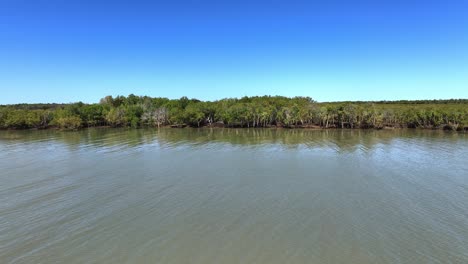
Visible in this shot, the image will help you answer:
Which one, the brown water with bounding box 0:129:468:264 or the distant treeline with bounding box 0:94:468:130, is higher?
the distant treeline with bounding box 0:94:468:130

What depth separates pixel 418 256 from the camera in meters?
12.1

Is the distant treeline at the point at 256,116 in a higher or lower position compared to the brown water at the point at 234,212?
higher

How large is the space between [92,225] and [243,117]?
74.0m

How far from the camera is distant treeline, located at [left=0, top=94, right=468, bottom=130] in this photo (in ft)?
256

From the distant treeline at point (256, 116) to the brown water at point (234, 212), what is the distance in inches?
2033

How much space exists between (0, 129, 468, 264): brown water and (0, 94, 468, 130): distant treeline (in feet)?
169

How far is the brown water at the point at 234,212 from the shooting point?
1243 cm

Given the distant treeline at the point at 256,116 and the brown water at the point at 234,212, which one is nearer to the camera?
the brown water at the point at 234,212

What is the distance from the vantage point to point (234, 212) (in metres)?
17.0

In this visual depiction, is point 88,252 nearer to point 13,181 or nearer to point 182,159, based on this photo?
point 13,181

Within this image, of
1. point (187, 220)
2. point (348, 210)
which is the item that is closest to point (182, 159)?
point (187, 220)

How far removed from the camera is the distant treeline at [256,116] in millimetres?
78000

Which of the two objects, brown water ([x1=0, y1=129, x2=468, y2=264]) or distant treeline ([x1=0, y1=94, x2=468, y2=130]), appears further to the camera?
distant treeline ([x1=0, y1=94, x2=468, y2=130])

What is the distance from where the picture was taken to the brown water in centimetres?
1243
